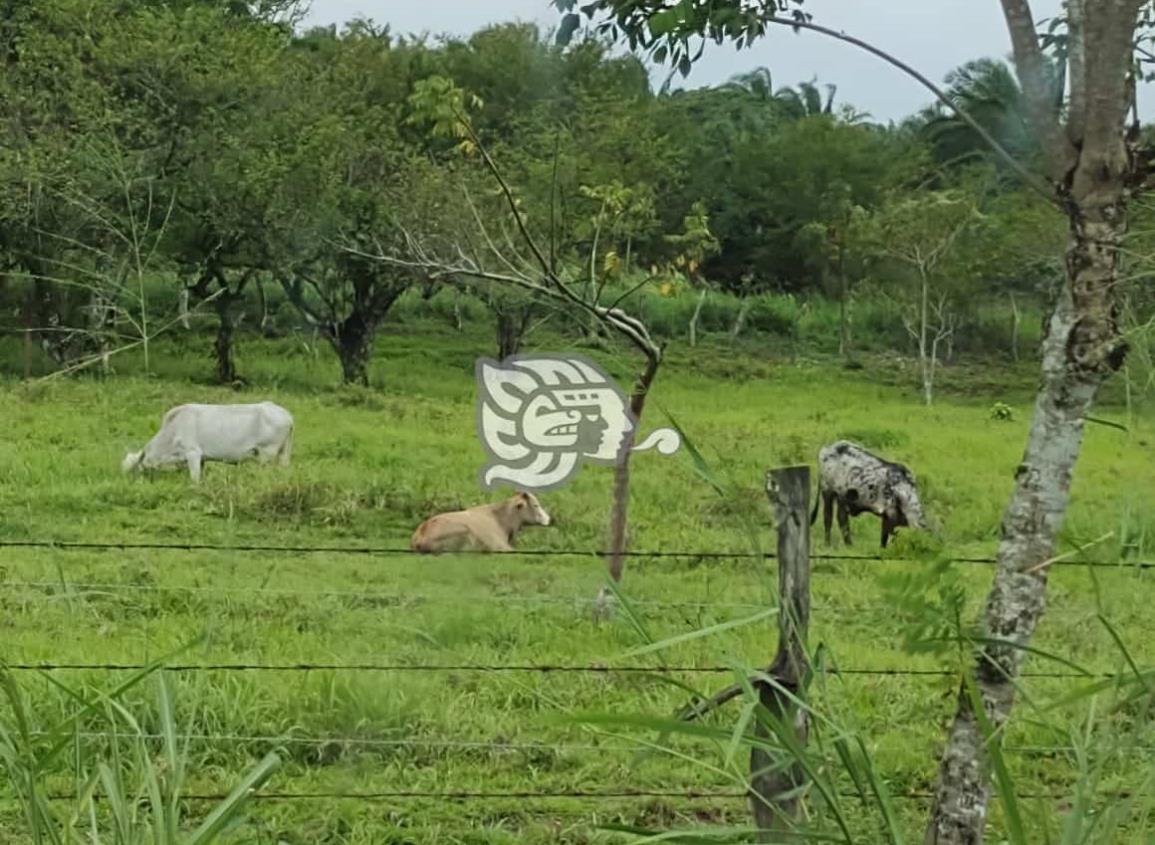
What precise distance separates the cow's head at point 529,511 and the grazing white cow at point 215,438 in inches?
109

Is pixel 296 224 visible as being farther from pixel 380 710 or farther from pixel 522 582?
pixel 380 710

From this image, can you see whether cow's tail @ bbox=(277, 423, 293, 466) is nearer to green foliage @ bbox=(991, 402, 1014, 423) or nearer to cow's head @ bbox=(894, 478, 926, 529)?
cow's head @ bbox=(894, 478, 926, 529)

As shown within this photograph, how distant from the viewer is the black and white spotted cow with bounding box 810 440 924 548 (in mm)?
8367

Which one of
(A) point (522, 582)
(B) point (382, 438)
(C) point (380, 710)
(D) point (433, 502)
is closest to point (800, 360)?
(B) point (382, 438)

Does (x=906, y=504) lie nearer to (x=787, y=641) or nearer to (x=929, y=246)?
(x=787, y=641)

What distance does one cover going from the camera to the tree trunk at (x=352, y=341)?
15.2 metres

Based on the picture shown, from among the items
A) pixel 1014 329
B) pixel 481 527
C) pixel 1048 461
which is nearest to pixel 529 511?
pixel 481 527

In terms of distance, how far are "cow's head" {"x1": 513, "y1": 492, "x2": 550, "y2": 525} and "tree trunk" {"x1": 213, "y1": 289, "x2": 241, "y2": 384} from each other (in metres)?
8.08

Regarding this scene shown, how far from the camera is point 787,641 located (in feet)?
6.53

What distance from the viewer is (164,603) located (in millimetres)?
5531

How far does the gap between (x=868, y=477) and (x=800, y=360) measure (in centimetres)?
943

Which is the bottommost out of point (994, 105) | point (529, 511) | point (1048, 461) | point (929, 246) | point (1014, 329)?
point (529, 511)

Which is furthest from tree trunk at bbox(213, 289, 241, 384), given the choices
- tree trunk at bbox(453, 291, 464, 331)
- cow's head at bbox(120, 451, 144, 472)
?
cow's head at bbox(120, 451, 144, 472)

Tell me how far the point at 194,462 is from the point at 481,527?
324cm
